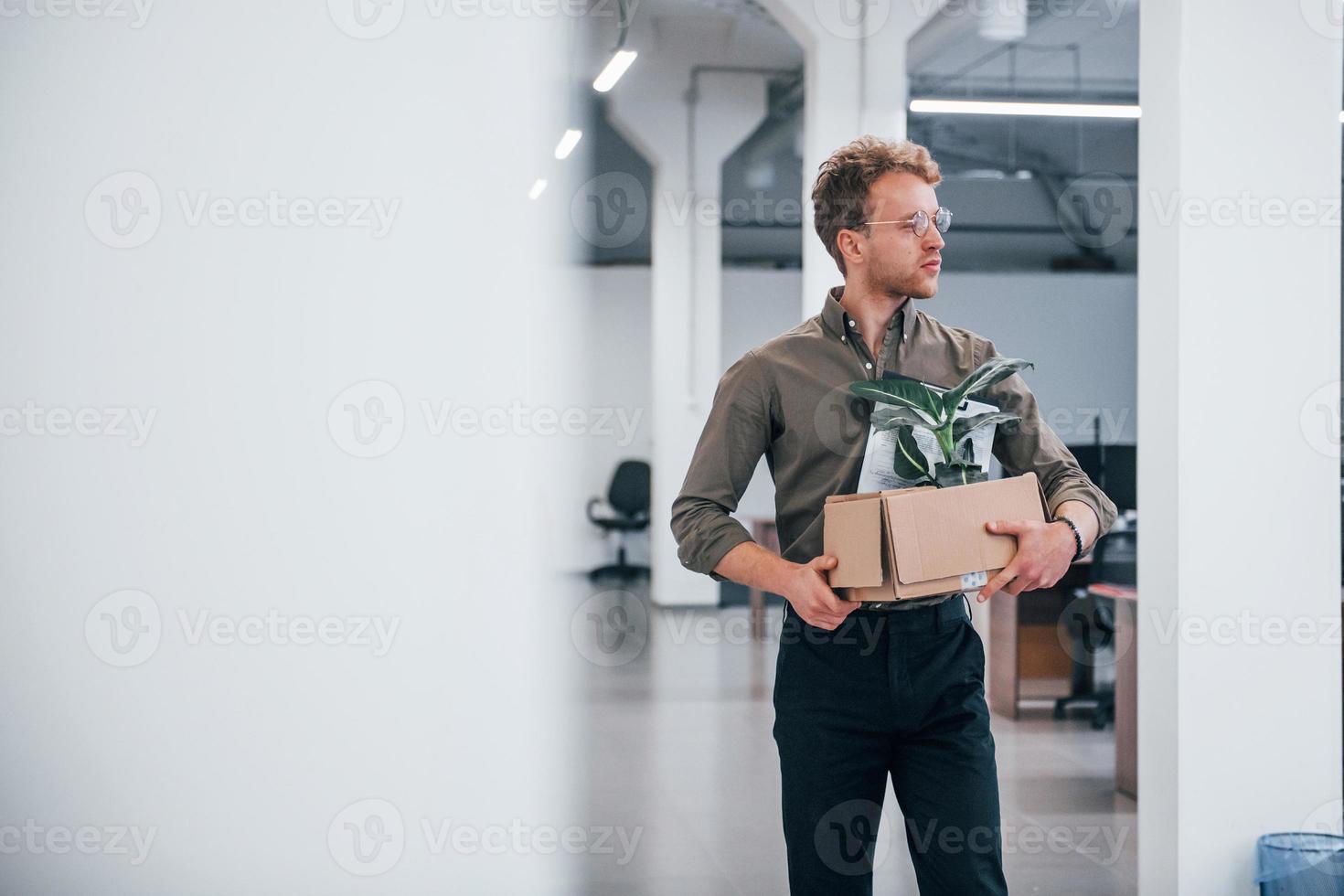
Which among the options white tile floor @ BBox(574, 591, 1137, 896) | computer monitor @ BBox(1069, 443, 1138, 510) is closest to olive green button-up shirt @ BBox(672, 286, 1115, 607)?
white tile floor @ BBox(574, 591, 1137, 896)

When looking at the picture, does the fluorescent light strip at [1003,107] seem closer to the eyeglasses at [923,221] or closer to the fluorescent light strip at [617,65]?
the fluorescent light strip at [617,65]

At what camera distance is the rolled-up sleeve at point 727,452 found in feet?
5.92

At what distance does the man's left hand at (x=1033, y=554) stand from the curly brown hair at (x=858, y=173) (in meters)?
0.52

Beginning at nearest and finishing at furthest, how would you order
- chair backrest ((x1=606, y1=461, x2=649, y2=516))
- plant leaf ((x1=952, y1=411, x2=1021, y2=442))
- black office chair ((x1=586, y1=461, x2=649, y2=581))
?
plant leaf ((x1=952, y1=411, x2=1021, y2=442)), black office chair ((x1=586, y1=461, x2=649, y2=581)), chair backrest ((x1=606, y1=461, x2=649, y2=516))

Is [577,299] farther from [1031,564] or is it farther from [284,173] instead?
[1031,564]

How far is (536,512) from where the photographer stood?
2.78 metres

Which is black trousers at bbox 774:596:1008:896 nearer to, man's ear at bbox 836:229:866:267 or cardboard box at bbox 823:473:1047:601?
cardboard box at bbox 823:473:1047:601

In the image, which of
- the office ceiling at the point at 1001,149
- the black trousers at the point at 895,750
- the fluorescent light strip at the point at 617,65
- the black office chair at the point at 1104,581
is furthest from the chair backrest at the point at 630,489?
the black trousers at the point at 895,750

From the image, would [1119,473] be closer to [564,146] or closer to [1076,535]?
[564,146]

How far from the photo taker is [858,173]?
1.83 m

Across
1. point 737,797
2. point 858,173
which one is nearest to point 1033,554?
point 858,173

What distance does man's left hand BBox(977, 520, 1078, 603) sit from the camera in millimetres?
1621

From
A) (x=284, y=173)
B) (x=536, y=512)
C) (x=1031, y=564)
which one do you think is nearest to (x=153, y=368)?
(x=284, y=173)

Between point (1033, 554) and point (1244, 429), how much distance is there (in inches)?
57.1
